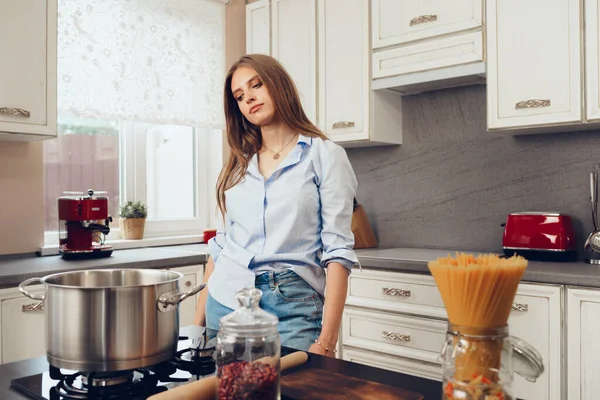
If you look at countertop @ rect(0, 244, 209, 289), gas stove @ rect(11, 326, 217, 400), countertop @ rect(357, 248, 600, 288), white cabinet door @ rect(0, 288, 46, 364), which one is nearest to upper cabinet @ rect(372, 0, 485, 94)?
countertop @ rect(357, 248, 600, 288)

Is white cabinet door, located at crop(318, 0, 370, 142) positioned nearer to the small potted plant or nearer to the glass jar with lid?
the small potted plant

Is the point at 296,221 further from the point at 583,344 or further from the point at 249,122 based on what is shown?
the point at 583,344

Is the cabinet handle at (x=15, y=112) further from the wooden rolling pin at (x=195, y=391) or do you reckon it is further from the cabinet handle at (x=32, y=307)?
the wooden rolling pin at (x=195, y=391)

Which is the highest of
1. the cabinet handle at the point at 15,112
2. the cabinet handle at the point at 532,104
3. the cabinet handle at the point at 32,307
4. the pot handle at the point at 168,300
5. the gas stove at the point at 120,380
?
the cabinet handle at the point at 532,104

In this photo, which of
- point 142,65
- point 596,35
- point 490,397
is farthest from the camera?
point 142,65

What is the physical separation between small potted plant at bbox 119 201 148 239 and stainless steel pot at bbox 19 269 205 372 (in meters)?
2.36

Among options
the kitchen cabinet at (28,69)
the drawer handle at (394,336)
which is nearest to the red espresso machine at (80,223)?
the kitchen cabinet at (28,69)

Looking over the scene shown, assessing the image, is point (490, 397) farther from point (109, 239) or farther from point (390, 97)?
point (109, 239)

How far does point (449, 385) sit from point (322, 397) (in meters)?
0.23

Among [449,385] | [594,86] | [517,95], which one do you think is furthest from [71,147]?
[449,385]

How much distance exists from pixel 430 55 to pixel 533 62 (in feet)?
1.57

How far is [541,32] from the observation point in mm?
2334

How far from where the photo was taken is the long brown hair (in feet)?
4.78

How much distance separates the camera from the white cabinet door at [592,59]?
2211 millimetres
